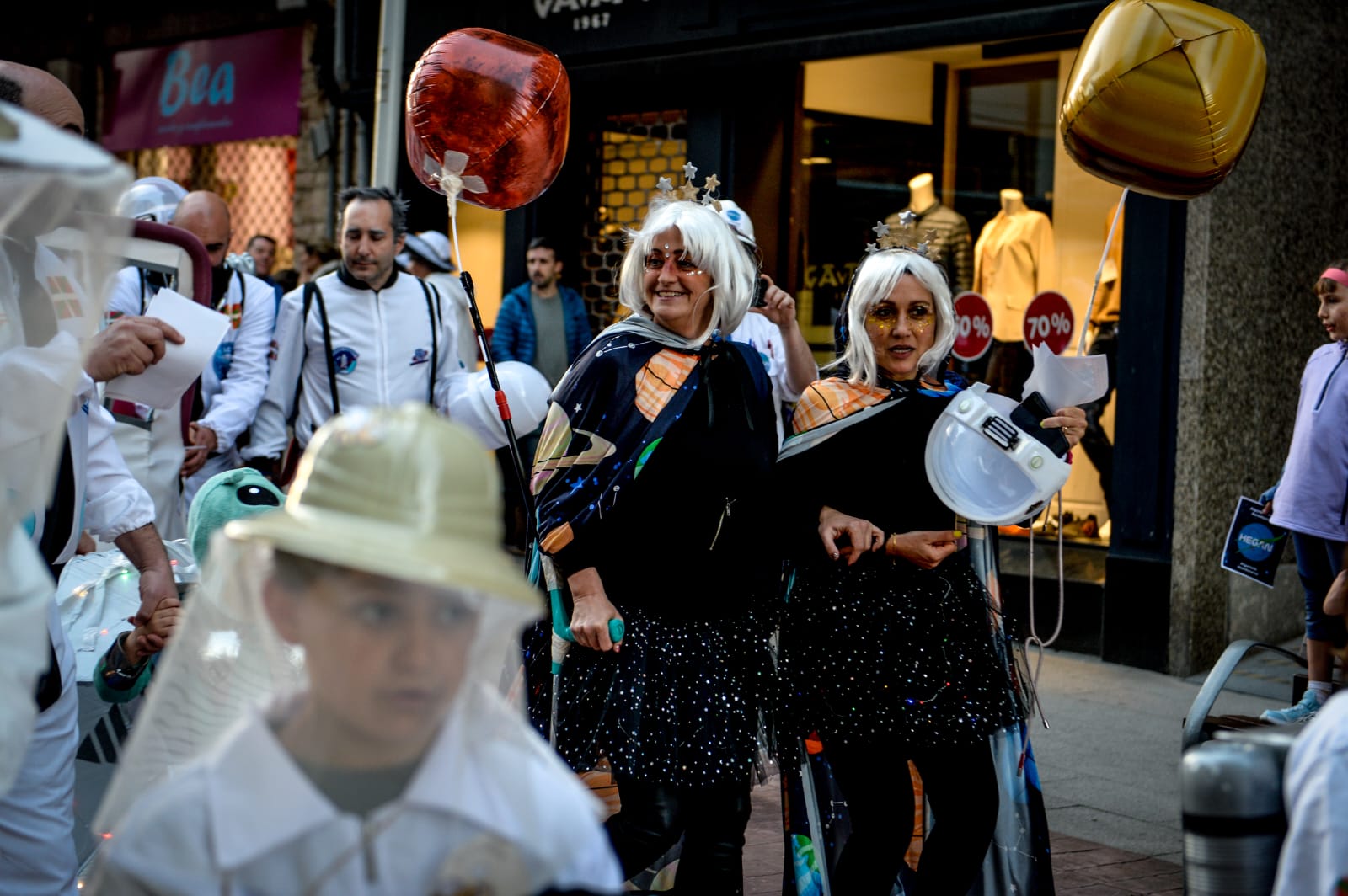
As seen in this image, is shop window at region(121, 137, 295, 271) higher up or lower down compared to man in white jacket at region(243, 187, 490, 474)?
higher up

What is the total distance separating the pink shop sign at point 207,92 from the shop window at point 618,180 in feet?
11.1

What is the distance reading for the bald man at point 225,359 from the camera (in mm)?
6012

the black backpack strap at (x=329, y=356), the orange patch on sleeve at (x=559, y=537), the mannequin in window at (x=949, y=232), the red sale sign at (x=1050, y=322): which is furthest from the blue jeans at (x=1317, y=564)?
the orange patch on sleeve at (x=559, y=537)

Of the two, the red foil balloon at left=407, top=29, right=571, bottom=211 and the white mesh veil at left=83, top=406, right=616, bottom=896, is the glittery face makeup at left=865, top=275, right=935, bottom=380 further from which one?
the white mesh veil at left=83, top=406, right=616, bottom=896

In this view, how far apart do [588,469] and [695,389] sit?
32 centimetres

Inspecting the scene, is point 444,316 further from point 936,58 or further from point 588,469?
point 936,58

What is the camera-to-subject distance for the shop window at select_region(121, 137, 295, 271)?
1302 cm

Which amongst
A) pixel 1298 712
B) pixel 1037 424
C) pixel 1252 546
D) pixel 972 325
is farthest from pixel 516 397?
pixel 972 325

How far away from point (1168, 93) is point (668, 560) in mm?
1896

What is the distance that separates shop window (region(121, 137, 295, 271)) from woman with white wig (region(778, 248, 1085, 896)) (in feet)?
31.8

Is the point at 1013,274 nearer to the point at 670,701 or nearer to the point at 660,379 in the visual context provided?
the point at 660,379

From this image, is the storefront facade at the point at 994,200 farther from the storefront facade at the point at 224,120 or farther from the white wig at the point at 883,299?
the white wig at the point at 883,299

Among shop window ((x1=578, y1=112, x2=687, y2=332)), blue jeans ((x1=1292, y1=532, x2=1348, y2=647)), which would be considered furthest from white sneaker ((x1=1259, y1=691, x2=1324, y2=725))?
shop window ((x1=578, y1=112, x2=687, y2=332))

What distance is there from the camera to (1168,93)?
4.10 metres
